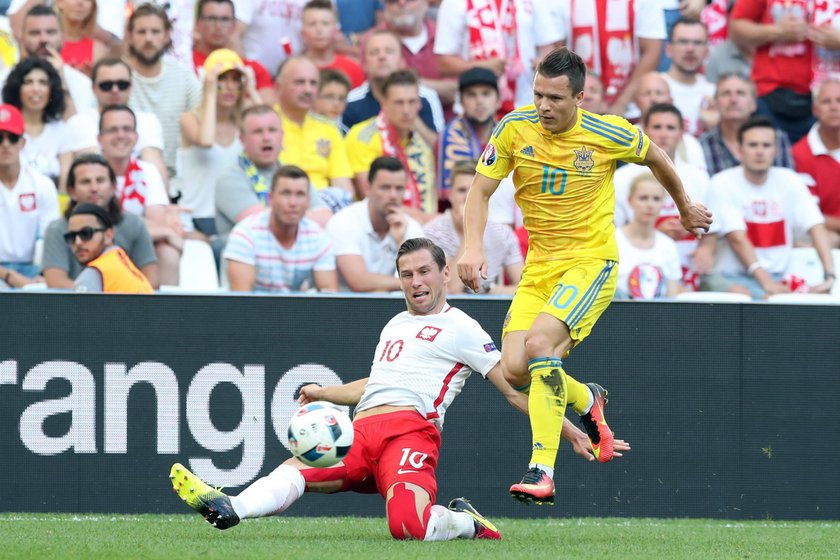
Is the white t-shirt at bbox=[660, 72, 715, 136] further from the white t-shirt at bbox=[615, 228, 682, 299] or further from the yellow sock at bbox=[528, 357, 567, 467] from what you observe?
the yellow sock at bbox=[528, 357, 567, 467]

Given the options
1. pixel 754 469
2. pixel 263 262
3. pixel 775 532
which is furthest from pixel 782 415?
pixel 263 262

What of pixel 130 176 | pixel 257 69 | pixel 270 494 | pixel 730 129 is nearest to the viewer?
pixel 270 494

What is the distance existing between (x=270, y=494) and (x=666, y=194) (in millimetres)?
5506

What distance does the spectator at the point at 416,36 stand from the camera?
1267cm

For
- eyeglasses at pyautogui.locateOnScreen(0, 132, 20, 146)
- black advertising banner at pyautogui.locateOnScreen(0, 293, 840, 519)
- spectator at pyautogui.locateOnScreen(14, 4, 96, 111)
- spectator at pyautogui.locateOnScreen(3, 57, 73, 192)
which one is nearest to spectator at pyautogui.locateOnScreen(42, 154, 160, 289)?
eyeglasses at pyautogui.locateOnScreen(0, 132, 20, 146)

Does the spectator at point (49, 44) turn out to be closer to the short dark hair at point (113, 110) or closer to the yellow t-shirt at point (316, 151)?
the short dark hair at point (113, 110)

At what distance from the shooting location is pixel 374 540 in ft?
21.5

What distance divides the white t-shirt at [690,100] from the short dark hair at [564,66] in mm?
6230

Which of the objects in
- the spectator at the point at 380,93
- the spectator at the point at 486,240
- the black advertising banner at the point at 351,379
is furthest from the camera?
the spectator at the point at 380,93

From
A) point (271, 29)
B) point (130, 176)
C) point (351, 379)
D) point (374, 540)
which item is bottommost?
point (374, 540)

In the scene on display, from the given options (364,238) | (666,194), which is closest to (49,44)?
(364,238)

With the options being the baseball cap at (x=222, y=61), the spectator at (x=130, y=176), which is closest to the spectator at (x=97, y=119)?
the spectator at (x=130, y=176)

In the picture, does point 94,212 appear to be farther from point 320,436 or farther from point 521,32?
point 521,32

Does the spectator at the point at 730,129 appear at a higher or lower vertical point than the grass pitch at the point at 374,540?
higher
